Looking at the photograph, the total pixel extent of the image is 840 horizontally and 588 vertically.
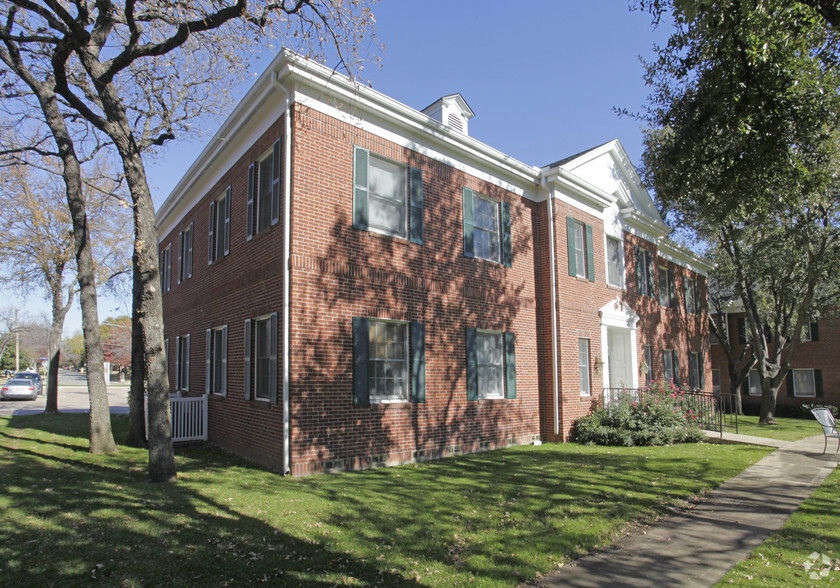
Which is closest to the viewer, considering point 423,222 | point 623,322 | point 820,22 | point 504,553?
point 504,553

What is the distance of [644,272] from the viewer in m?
19.1

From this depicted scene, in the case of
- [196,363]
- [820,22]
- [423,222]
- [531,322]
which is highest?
[820,22]

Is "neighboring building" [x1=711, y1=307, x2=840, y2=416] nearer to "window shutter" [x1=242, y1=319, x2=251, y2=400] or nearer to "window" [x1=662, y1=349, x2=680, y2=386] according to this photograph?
"window" [x1=662, y1=349, x2=680, y2=386]

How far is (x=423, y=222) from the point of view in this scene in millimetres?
11570

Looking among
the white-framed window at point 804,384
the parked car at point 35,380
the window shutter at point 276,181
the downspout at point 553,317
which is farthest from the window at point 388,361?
the parked car at point 35,380

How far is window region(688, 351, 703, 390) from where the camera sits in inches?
882

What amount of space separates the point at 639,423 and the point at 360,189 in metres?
9.33

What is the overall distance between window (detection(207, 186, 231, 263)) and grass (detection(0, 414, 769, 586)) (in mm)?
5235

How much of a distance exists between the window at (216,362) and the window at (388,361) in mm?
4182

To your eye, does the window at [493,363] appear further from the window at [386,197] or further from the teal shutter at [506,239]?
the window at [386,197]

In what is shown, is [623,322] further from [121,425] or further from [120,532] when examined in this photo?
[121,425]

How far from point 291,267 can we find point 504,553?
575cm

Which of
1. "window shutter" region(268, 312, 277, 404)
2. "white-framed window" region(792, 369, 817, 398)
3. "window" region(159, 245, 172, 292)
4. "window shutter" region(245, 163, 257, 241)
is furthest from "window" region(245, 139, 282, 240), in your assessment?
"white-framed window" region(792, 369, 817, 398)

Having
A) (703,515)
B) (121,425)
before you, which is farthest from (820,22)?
(121,425)
